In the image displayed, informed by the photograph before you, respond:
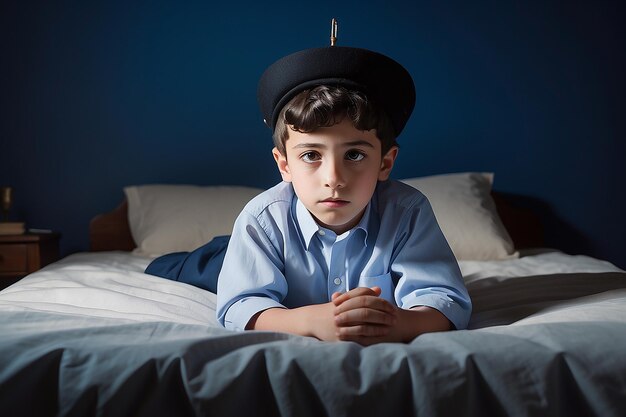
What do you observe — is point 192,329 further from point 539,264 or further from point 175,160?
point 175,160

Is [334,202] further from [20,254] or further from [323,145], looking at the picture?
[20,254]

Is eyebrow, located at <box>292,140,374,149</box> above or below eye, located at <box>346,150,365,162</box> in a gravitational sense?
above

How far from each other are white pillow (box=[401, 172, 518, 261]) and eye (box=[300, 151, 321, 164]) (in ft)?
4.31

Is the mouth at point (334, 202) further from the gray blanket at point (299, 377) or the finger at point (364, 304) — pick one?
the gray blanket at point (299, 377)

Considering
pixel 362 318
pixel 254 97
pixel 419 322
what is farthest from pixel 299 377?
pixel 254 97

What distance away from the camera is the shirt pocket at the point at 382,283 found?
1.31 meters

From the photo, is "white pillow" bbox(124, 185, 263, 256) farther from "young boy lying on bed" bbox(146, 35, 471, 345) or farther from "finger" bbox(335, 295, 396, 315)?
"finger" bbox(335, 295, 396, 315)

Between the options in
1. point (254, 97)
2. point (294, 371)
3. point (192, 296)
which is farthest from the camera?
point (254, 97)

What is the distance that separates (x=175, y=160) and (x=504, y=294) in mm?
1839

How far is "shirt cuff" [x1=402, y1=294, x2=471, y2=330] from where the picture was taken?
117cm

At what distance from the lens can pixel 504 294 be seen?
1.52m

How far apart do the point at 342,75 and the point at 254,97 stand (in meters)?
1.81

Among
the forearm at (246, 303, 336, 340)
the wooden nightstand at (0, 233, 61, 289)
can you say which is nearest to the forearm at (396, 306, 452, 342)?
the forearm at (246, 303, 336, 340)

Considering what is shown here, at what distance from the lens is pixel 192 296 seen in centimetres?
157
